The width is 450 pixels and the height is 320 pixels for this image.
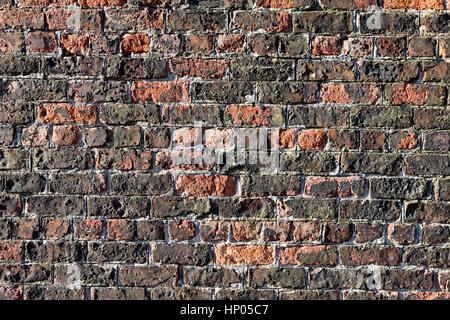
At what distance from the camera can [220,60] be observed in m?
1.59

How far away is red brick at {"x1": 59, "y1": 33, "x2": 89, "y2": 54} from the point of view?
1.60 meters

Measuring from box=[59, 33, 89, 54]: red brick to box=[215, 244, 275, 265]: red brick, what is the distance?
0.96 m

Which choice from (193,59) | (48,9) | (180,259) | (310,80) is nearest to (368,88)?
(310,80)

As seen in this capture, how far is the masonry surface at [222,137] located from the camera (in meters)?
1.59

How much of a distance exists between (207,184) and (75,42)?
0.78 metres

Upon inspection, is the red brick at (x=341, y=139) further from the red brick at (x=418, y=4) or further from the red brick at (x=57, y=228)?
the red brick at (x=57, y=228)

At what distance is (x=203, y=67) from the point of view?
1.59m

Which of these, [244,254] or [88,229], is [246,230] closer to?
[244,254]

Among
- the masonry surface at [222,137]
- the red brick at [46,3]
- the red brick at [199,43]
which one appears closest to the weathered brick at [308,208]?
the masonry surface at [222,137]

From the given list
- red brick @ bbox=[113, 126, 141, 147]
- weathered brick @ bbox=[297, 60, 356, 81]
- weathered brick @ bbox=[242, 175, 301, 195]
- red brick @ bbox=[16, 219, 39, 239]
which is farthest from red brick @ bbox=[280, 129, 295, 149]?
red brick @ bbox=[16, 219, 39, 239]

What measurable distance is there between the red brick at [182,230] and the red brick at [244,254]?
119 millimetres

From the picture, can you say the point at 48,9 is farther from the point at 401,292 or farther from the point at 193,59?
the point at 401,292

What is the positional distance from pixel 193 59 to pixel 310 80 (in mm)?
475

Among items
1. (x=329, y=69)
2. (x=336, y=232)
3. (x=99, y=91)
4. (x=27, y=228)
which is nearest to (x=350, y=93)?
(x=329, y=69)
